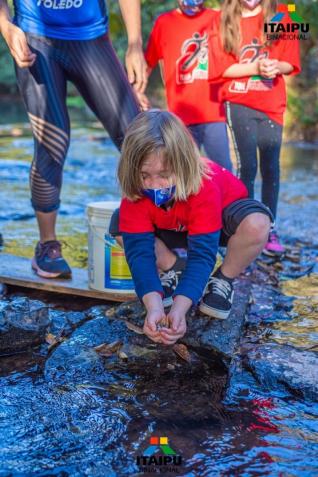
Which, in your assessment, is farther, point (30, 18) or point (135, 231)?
point (30, 18)

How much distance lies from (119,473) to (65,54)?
1921 mm

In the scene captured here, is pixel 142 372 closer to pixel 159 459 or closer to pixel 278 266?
pixel 159 459

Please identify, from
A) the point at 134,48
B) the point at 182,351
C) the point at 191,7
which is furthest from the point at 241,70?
the point at 182,351

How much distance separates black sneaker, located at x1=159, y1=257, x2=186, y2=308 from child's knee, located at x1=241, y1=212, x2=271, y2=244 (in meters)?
0.37

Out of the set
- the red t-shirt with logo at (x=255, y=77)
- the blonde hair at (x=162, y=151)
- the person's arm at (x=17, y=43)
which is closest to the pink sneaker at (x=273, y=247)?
the red t-shirt with logo at (x=255, y=77)

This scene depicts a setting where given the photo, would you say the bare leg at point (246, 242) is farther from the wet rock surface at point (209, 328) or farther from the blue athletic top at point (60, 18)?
the blue athletic top at point (60, 18)

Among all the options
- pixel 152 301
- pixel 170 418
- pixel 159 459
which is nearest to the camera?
pixel 159 459

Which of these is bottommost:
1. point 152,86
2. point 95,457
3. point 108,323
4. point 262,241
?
point 152,86

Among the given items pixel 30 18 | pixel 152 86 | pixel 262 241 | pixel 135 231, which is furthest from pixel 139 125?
pixel 152 86

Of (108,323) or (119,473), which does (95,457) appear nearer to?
(119,473)

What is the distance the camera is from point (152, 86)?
790 inches

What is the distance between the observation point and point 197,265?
2.46 meters

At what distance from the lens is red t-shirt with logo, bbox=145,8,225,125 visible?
3986mm

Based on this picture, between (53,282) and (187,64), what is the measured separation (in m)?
1.73
